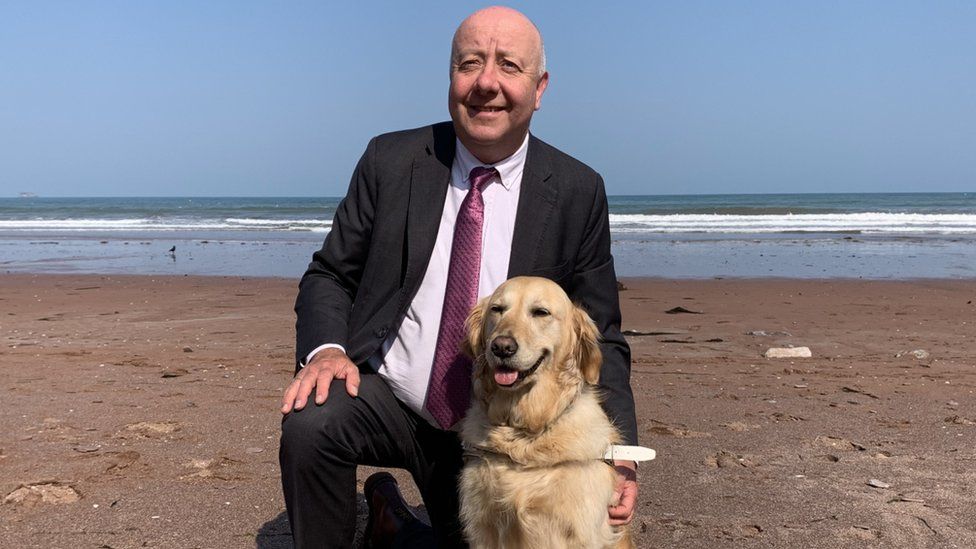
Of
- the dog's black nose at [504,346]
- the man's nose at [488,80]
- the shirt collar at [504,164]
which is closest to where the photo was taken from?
the dog's black nose at [504,346]

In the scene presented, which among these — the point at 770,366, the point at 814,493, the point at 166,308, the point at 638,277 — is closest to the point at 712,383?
the point at 770,366

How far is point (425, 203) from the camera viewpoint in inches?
124

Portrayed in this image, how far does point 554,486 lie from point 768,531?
144 centimetres

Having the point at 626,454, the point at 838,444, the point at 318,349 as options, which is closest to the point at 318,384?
the point at 318,349

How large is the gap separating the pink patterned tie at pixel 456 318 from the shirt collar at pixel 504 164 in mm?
137

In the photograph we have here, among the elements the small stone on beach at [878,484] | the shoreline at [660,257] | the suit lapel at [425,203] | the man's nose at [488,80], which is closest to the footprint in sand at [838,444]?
the small stone on beach at [878,484]

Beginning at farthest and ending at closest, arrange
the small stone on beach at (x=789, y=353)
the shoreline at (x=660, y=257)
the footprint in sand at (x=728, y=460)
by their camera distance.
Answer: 1. the shoreline at (x=660, y=257)
2. the small stone on beach at (x=789, y=353)
3. the footprint in sand at (x=728, y=460)

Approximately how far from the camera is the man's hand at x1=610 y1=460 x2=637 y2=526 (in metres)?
2.93

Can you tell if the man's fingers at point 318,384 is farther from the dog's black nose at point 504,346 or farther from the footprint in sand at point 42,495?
the footprint in sand at point 42,495

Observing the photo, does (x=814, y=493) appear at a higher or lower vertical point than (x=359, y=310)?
lower

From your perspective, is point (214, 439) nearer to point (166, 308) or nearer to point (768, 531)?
point (768, 531)

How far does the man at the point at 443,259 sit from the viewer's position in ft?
9.89

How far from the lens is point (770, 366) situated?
23.0ft

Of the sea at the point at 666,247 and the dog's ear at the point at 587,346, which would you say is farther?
the sea at the point at 666,247
